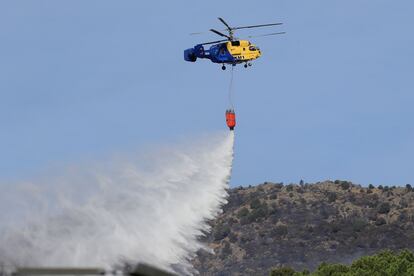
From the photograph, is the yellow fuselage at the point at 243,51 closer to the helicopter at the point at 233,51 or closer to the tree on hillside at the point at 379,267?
the helicopter at the point at 233,51

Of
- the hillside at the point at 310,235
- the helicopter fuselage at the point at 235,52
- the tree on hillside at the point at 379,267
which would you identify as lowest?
the hillside at the point at 310,235

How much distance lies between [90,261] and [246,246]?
15959 centimetres

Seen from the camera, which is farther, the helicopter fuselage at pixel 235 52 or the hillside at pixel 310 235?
the hillside at pixel 310 235

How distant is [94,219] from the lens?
130 feet

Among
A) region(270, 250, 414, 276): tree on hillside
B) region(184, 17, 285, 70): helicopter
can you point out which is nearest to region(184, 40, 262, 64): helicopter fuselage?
region(184, 17, 285, 70): helicopter

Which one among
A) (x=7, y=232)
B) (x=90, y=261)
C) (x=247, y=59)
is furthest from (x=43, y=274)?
(x=247, y=59)

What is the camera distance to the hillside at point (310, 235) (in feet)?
590

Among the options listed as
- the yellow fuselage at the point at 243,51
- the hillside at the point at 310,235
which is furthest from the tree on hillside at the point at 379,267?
the hillside at the point at 310,235

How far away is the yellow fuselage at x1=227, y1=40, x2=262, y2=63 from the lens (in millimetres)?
83188

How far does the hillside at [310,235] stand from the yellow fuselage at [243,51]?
306 feet

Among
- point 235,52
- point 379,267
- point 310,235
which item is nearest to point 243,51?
point 235,52

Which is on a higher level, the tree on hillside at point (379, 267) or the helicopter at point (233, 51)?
the helicopter at point (233, 51)

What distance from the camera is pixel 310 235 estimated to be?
187750 mm

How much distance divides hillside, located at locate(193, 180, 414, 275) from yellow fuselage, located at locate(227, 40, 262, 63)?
306 feet
